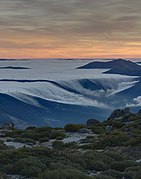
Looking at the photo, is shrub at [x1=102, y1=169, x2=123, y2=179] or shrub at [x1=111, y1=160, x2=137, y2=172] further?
shrub at [x1=111, y1=160, x2=137, y2=172]

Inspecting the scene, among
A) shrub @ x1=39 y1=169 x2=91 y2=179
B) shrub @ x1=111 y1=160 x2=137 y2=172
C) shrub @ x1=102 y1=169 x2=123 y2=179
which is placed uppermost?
shrub @ x1=39 y1=169 x2=91 y2=179

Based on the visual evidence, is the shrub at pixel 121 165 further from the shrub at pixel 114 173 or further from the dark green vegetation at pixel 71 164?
the shrub at pixel 114 173

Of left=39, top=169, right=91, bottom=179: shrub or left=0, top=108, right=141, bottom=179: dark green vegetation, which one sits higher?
left=39, top=169, right=91, bottom=179: shrub

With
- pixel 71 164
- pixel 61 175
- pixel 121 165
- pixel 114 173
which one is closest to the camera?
pixel 61 175

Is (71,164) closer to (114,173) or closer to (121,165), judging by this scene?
(114,173)

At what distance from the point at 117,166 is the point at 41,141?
11.8 meters

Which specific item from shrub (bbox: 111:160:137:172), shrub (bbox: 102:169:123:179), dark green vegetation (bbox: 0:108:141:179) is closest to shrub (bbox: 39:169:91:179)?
dark green vegetation (bbox: 0:108:141:179)

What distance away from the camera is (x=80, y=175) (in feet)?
49.2

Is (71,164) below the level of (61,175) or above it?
below

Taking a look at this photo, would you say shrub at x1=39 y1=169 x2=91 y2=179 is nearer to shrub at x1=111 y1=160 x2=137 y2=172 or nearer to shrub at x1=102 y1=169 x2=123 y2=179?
shrub at x1=102 y1=169 x2=123 y2=179

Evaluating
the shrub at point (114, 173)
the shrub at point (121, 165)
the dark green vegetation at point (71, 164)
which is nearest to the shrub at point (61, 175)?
the dark green vegetation at point (71, 164)

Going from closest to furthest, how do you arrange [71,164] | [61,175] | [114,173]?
1. [61,175]
2. [114,173]
3. [71,164]

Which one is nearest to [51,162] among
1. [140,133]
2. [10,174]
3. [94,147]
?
[10,174]

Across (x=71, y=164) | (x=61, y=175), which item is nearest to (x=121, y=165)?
(x=71, y=164)
